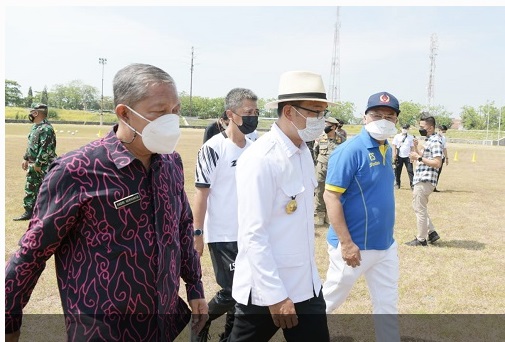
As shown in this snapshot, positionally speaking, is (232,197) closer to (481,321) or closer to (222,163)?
(222,163)

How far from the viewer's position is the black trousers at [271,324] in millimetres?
2535

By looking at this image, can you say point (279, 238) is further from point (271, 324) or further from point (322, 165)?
point (322, 165)

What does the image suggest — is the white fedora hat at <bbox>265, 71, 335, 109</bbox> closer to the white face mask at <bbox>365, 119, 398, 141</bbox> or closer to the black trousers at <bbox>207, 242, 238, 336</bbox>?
the white face mask at <bbox>365, 119, 398, 141</bbox>

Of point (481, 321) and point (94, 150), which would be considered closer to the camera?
point (94, 150)

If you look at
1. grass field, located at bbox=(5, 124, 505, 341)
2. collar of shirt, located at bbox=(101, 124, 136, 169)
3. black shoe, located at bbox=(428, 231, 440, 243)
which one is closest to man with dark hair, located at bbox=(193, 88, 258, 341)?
grass field, located at bbox=(5, 124, 505, 341)

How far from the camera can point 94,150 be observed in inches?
73.3

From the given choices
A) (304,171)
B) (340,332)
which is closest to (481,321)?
(340,332)

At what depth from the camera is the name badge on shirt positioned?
1835mm

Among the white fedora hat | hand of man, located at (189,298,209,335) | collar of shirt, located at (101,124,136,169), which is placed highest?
the white fedora hat

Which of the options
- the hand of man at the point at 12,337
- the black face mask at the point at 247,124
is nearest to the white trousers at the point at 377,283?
the black face mask at the point at 247,124

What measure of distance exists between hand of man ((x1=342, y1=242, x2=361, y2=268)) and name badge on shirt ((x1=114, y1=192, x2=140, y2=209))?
6.43ft

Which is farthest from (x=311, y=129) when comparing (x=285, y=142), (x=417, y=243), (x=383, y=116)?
(x=417, y=243)

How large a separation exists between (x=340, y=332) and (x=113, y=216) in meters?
3.10

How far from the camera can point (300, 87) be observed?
107 inches
